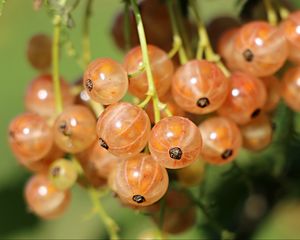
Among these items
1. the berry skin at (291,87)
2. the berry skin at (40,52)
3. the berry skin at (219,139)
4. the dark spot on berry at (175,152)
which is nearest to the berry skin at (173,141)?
the dark spot on berry at (175,152)

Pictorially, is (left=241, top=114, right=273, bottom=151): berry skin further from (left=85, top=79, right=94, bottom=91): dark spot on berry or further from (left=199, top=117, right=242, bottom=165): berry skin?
(left=85, top=79, right=94, bottom=91): dark spot on berry

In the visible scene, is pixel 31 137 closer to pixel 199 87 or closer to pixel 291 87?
pixel 199 87

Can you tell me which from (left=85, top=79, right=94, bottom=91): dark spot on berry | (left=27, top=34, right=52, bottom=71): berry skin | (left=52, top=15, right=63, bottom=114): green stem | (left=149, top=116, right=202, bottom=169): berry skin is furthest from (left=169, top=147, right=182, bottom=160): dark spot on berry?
(left=27, top=34, right=52, bottom=71): berry skin

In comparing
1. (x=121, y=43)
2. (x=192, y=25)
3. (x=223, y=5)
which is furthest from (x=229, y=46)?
(x=223, y=5)

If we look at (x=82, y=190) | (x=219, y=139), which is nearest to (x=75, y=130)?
(x=219, y=139)

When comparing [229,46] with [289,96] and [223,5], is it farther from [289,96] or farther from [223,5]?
[223,5]

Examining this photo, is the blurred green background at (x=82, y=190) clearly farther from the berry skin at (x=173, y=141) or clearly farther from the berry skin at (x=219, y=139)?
the berry skin at (x=173, y=141)
